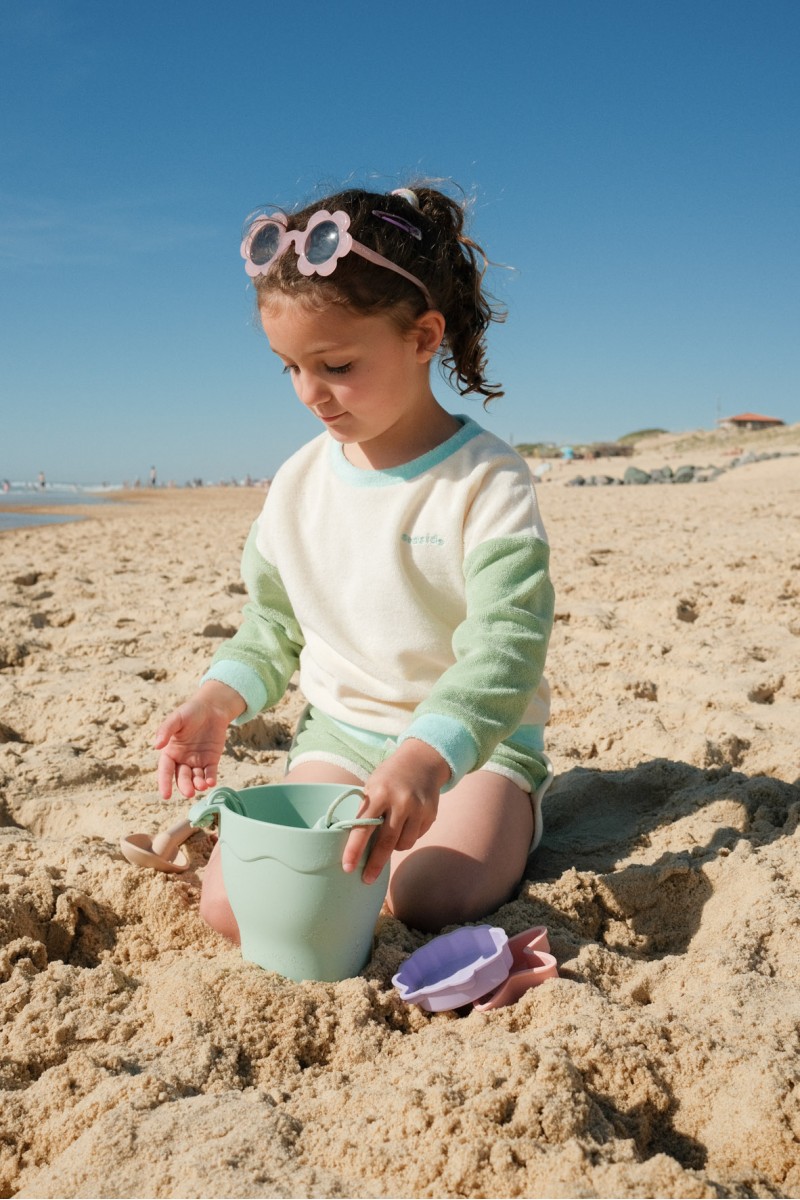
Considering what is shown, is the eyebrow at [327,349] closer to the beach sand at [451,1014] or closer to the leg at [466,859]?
the leg at [466,859]

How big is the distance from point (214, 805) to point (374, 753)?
2.04 feet

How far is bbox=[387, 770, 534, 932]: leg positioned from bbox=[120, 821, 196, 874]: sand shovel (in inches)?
17.8

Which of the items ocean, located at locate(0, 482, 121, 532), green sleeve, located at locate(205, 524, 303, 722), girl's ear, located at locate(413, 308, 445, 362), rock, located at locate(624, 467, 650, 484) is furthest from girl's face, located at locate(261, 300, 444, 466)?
rock, located at locate(624, 467, 650, 484)

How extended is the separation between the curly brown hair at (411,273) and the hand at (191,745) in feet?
2.78

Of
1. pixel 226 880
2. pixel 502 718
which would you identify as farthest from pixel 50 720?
pixel 502 718

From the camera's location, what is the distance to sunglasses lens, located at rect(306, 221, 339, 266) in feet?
6.15

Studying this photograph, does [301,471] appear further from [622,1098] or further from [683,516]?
[683,516]

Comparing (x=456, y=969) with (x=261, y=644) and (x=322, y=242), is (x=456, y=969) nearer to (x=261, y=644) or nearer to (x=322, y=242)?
(x=261, y=644)

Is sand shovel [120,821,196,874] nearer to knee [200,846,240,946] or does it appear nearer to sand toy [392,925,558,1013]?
knee [200,846,240,946]

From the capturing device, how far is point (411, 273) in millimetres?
1994

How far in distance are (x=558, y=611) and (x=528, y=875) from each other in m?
2.31

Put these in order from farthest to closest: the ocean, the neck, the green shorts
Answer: the ocean
the neck
the green shorts

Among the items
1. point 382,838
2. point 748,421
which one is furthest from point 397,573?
point 748,421

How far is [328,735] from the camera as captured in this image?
2.26 metres
